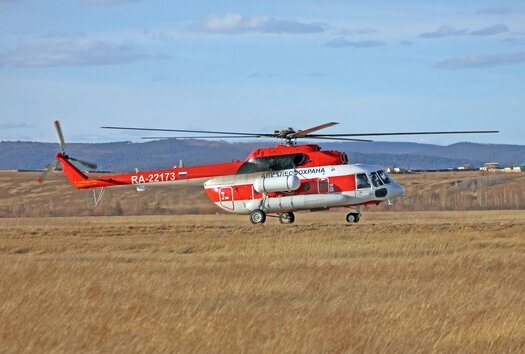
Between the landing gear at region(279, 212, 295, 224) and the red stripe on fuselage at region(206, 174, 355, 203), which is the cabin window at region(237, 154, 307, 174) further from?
the landing gear at region(279, 212, 295, 224)

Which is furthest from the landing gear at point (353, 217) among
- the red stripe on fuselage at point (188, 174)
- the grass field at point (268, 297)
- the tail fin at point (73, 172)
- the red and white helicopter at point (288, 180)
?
the grass field at point (268, 297)

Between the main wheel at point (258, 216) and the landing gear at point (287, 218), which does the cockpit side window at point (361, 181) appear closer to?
the landing gear at point (287, 218)

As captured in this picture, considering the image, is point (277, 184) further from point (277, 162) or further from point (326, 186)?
point (326, 186)

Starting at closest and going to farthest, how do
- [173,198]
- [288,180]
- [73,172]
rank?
1. [288,180]
2. [73,172]
3. [173,198]

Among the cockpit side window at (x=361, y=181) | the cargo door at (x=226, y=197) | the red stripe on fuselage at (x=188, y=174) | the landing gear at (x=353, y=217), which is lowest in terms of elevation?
the landing gear at (x=353, y=217)

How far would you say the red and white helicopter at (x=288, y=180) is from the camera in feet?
153

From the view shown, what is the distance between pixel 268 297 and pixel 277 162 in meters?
27.9

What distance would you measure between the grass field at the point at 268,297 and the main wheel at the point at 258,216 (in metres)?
14.9

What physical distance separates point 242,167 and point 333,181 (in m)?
3.86

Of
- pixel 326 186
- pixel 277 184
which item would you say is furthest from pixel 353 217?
pixel 277 184

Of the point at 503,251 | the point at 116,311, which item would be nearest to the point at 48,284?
the point at 116,311

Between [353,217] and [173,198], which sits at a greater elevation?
[173,198]

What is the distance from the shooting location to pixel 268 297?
19.0 meters

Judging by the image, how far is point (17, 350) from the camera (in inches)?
540
